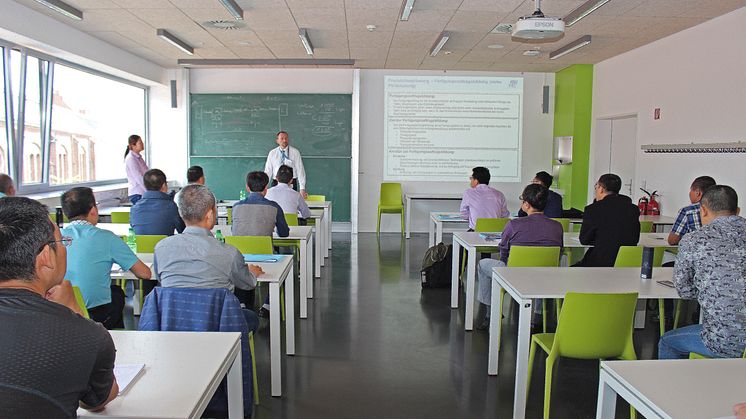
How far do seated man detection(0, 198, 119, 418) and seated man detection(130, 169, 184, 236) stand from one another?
3.35 metres

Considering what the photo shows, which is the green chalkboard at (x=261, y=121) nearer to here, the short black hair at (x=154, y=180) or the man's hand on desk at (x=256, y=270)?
the short black hair at (x=154, y=180)

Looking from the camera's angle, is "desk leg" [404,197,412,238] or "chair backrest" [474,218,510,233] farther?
"desk leg" [404,197,412,238]

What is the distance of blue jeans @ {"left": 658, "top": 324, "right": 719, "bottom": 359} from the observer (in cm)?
280

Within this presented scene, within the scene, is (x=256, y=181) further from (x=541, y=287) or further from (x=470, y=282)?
(x=541, y=287)

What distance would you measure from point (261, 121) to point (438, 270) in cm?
505

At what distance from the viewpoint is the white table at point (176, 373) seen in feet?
5.17

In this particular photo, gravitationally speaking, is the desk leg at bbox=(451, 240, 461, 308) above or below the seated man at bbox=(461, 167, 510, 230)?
below

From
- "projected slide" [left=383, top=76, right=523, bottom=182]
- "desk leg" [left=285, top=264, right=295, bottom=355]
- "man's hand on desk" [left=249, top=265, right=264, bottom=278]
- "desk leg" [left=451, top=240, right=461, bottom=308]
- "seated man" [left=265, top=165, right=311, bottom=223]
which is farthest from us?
"projected slide" [left=383, top=76, right=523, bottom=182]

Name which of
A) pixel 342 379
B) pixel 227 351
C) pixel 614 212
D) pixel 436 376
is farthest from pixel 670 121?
pixel 227 351

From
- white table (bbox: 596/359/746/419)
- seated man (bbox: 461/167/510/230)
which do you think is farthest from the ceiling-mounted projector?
white table (bbox: 596/359/746/419)

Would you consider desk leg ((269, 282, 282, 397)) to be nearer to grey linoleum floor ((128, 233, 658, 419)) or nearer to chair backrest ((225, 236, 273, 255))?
grey linoleum floor ((128, 233, 658, 419))

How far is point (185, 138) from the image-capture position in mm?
9750

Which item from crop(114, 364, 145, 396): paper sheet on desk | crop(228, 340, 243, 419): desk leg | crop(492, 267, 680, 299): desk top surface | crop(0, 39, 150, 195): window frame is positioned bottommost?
crop(228, 340, 243, 419): desk leg

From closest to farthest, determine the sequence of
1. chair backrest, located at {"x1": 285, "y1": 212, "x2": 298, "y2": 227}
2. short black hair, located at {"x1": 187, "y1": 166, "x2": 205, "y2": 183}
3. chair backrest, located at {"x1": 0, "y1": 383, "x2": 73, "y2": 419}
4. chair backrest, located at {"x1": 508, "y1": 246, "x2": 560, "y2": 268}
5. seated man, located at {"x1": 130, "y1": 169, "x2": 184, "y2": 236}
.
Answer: chair backrest, located at {"x1": 0, "y1": 383, "x2": 73, "y2": 419}
chair backrest, located at {"x1": 508, "y1": 246, "x2": 560, "y2": 268}
seated man, located at {"x1": 130, "y1": 169, "x2": 184, "y2": 236}
chair backrest, located at {"x1": 285, "y1": 212, "x2": 298, "y2": 227}
short black hair, located at {"x1": 187, "y1": 166, "x2": 205, "y2": 183}
